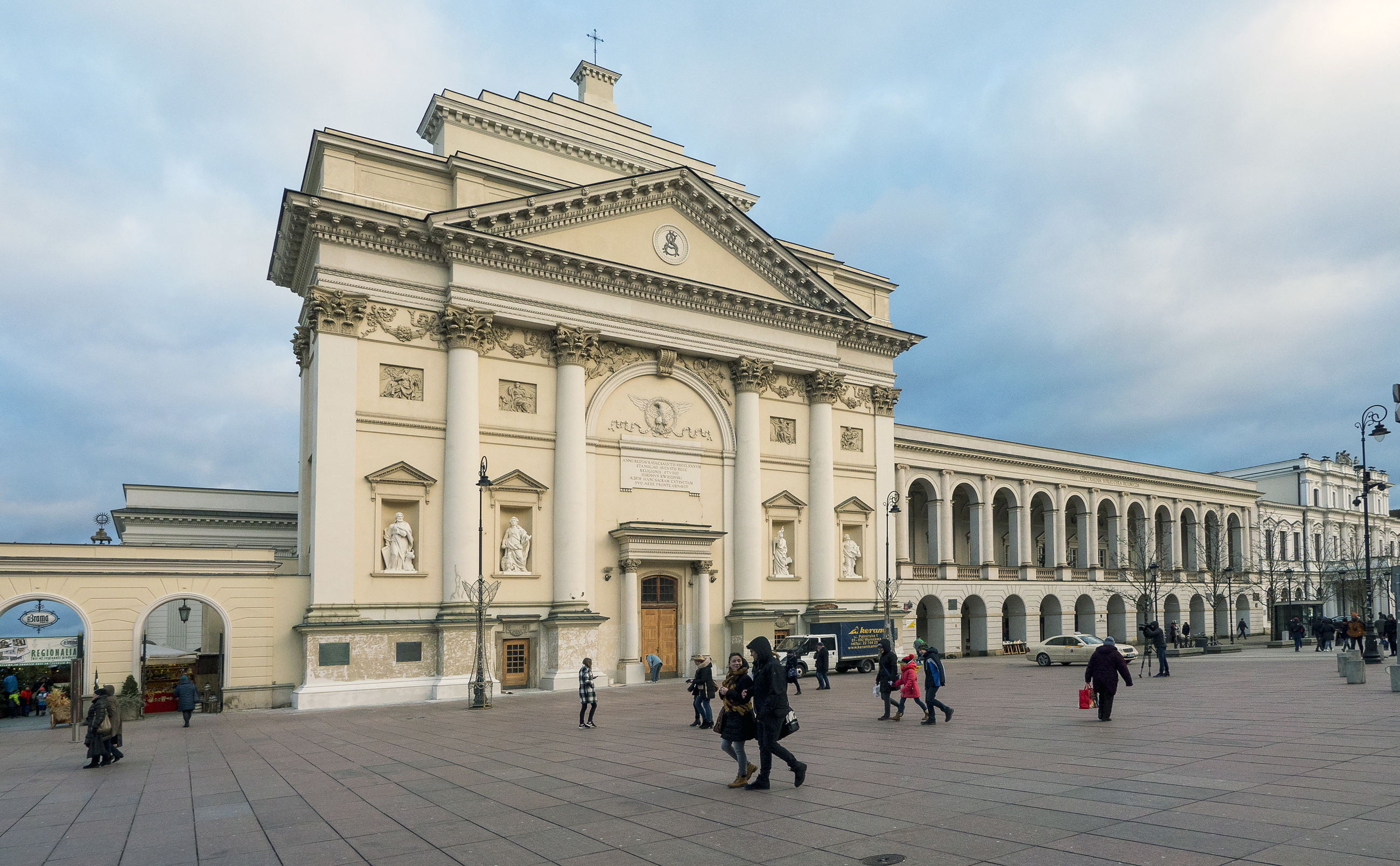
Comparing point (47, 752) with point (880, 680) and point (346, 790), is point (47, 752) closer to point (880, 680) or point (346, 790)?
point (346, 790)

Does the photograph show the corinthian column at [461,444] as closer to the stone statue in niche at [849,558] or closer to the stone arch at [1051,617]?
the stone statue in niche at [849,558]

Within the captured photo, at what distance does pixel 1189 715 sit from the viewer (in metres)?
19.3

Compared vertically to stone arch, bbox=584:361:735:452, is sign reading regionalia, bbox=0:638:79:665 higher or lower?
lower

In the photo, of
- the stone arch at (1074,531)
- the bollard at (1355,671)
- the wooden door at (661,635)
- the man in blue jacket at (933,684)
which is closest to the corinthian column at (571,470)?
the wooden door at (661,635)

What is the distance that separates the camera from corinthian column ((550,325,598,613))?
33.8m

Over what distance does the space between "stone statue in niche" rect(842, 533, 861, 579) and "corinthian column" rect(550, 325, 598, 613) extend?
1266 cm

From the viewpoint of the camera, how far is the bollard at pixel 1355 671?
25.0 metres

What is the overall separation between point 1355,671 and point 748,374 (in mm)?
22355

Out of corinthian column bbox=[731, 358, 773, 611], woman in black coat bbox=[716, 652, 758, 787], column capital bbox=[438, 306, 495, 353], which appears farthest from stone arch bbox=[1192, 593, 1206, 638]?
woman in black coat bbox=[716, 652, 758, 787]

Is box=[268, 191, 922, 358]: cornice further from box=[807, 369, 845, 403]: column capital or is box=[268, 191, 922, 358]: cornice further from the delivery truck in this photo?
the delivery truck

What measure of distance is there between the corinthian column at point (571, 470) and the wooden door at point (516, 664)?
1.72 m

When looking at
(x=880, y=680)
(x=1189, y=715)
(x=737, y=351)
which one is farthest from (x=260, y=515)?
(x=1189, y=715)

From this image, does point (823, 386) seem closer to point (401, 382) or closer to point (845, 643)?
point (845, 643)

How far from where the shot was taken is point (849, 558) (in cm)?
4253
